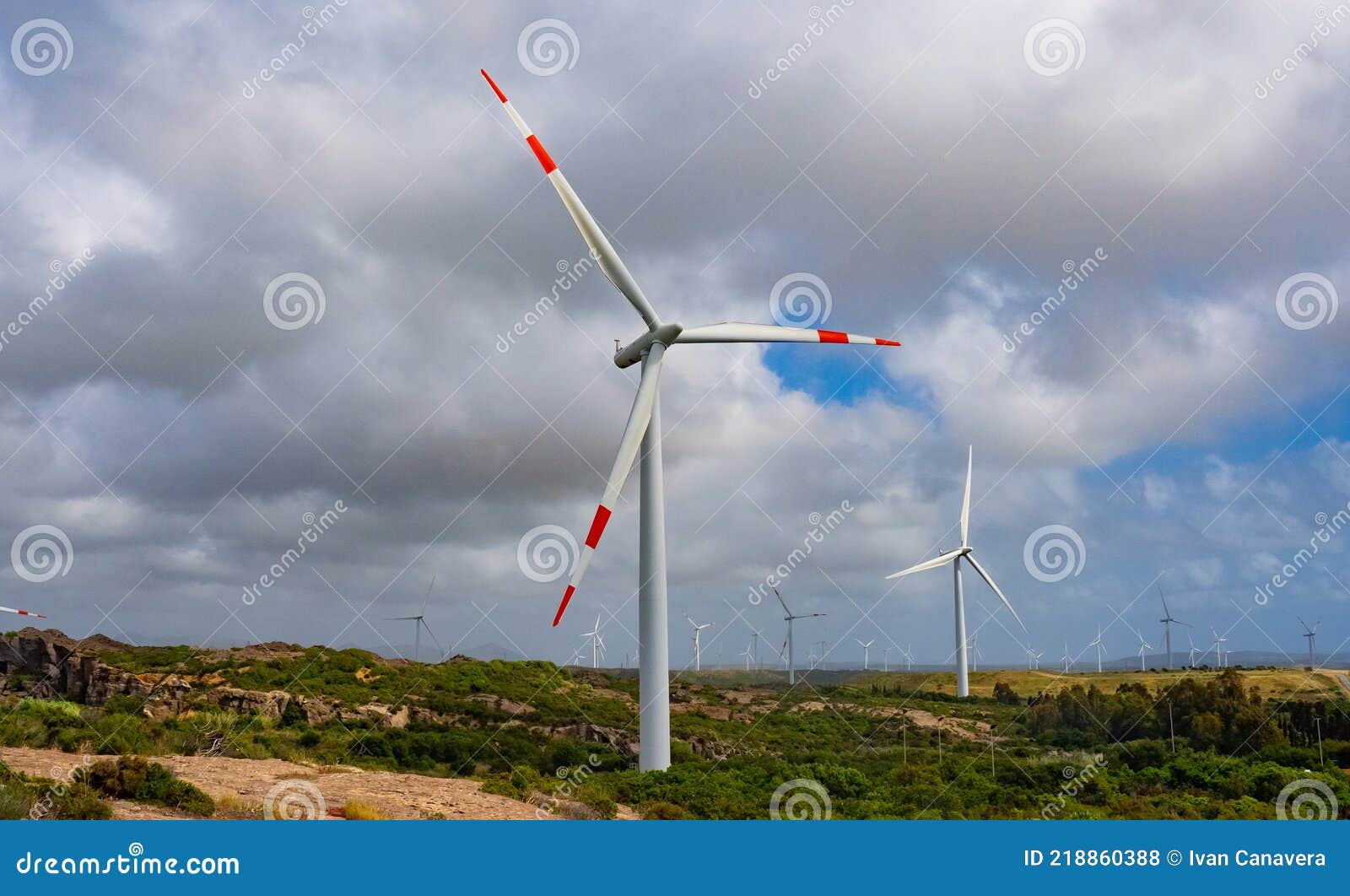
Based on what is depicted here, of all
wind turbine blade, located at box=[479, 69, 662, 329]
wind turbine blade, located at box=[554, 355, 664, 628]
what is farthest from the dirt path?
wind turbine blade, located at box=[479, 69, 662, 329]

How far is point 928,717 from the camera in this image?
7012 centimetres

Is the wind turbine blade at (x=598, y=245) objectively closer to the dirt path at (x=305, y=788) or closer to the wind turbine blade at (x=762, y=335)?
the wind turbine blade at (x=762, y=335)

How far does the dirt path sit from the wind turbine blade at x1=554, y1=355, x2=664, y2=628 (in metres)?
6.54

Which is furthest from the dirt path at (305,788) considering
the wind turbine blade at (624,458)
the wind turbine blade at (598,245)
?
the wind turbine blade at (598,245)

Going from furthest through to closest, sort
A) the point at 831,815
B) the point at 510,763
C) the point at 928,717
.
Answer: the point at 928,717 → the point at 510,763 → the point at 831,815

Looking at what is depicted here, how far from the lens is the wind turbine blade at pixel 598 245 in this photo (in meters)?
35.8

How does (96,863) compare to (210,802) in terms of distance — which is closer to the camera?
(96,863)

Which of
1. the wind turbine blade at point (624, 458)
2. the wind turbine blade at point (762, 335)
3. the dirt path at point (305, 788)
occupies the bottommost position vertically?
the dirt path at point (305, 788)

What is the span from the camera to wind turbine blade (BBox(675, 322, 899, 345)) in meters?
39.5

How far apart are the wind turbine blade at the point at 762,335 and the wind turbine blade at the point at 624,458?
6.88 feet

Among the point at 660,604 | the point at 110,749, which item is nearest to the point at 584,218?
the point at 660,604

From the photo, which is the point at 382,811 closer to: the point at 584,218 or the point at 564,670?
the point at 584,218

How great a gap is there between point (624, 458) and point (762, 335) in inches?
388

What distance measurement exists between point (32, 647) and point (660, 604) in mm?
48619
